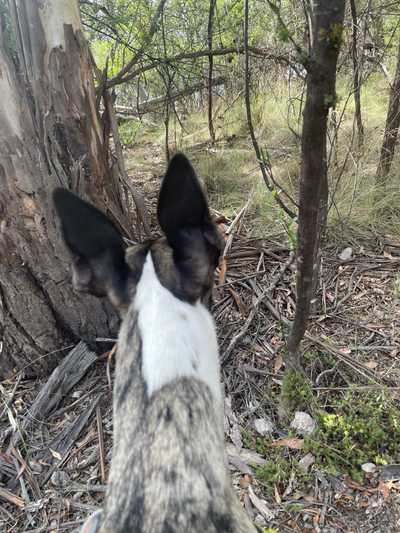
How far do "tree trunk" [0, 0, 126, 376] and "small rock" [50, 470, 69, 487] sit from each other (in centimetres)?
75

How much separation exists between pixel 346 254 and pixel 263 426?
1829 millimetres

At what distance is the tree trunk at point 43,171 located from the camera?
103 inches

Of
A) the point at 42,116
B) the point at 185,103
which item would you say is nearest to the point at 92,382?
the point at 42,116

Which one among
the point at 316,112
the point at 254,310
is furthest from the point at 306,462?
the point at 316,112

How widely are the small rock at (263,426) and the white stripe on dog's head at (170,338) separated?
1097 millimetres

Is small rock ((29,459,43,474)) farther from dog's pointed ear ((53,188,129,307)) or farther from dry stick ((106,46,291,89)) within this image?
dry stick ((106,46,291,89))

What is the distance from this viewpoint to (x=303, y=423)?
2.77 m

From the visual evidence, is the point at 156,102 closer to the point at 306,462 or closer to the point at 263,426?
the point at 263,426

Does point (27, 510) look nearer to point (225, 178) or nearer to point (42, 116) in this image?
point (42, 116)

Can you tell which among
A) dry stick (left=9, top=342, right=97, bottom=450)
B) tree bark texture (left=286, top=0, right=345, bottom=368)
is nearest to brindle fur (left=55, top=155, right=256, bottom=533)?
tree bark texture (left=286, top=0, right=345, bottom=368)

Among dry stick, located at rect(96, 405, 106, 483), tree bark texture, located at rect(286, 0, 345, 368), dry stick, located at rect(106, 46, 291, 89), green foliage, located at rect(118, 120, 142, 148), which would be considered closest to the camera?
tree bark texture, located at rect(286, 0, 345, 368)

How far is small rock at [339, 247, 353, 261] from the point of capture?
3.95 metres

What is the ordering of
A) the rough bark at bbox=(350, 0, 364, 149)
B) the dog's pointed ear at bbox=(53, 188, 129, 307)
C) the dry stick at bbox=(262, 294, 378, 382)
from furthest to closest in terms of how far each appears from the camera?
the rough bark at bbox=(350, 0, 364, 149) → the dry stick at bbox=(262, 294, 378, 382) → the dog's pointed ear at bbox=(53, 188, 129, 307)

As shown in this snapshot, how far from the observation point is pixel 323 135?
1763 millimetres
